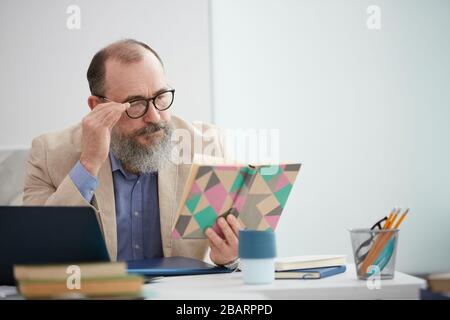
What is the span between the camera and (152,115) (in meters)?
1.89

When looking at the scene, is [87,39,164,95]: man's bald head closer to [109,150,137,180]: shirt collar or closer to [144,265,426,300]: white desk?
[109,150,137,180]: shirt collar

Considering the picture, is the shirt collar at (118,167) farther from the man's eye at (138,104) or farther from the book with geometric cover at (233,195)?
the book with geometric cover at (233,195)

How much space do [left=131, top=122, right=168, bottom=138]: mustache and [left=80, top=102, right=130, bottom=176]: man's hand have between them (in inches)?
4.1

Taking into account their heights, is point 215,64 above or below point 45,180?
above

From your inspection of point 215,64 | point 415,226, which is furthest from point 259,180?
point 415,226

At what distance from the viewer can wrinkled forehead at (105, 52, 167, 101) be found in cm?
190

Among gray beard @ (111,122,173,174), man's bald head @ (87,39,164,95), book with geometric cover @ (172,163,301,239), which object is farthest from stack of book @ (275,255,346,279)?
man's bald head @ (87,39,164,95)

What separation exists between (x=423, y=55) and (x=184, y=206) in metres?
2.76

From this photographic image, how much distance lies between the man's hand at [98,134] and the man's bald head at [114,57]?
0.69 feet

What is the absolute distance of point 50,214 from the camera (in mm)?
997

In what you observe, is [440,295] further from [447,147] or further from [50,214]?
[447,147]

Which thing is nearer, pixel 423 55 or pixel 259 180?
pixel 259 180

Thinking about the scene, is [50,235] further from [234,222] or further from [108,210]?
[108,210]

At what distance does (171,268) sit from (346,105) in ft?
7.86
